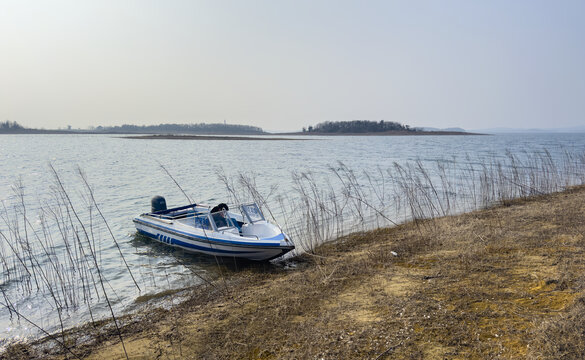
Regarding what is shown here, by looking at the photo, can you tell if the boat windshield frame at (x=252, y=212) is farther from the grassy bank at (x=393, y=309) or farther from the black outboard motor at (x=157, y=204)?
the black outboard motor at (x=157, y=204)

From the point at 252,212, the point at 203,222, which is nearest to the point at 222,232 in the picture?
the point at 203,222

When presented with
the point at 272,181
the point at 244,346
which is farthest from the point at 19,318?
the point at 272,181

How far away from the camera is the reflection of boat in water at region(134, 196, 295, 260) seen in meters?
9.58

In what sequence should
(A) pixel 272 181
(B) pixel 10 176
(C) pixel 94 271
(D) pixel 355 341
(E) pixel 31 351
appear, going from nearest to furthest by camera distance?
(D) pixel 355 341 → (E) pixel 31 351 → (C) pixel 94 271 → (A) pixel 272 181 → (B) pixel 10 176

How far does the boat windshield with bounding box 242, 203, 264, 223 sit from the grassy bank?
204 centimetres

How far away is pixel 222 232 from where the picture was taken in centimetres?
1044

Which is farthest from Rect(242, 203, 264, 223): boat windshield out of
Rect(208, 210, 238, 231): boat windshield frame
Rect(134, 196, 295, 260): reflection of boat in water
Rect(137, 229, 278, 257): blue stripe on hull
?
Rect(137, 229, 278, 257): blue stripe on hull

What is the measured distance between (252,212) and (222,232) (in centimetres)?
123

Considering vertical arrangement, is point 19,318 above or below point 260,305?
below

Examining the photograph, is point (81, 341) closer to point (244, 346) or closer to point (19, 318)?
point (19, 318)

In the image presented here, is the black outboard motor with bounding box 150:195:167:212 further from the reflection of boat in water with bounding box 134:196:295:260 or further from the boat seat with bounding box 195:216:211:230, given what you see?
the boat seat with bounding box 195:216:211:230

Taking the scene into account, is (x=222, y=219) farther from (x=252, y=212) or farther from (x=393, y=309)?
(x=393, y=309)

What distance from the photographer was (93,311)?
7578mm

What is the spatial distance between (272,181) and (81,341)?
20.0m
